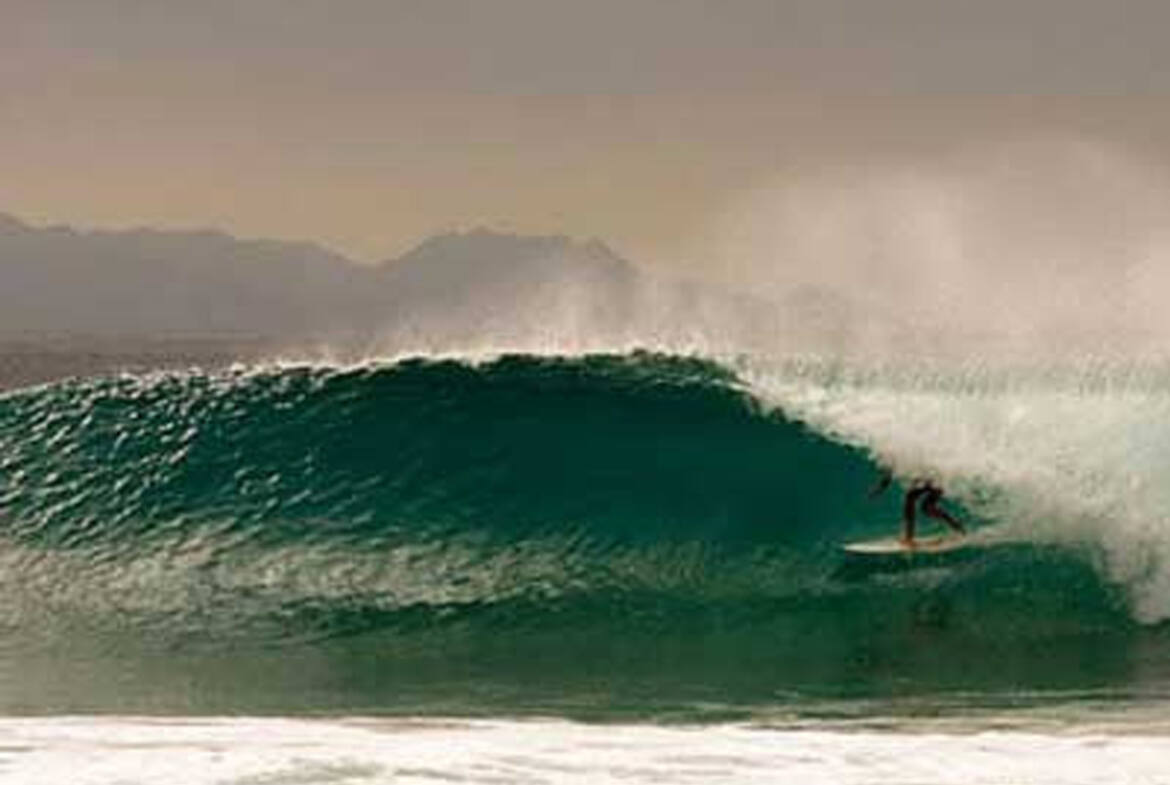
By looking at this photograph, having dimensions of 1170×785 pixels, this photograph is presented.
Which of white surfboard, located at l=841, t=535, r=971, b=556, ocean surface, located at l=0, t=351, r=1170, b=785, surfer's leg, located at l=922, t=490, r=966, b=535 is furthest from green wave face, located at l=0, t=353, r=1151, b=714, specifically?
surfer's leg, located at l=922, t=490, r=966, b=535

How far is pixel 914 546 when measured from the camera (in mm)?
16766

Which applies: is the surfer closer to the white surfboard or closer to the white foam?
the white surfboard

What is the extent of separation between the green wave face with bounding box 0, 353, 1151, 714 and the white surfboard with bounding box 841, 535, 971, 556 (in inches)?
8.1

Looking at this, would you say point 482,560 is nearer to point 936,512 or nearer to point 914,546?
point 914,546

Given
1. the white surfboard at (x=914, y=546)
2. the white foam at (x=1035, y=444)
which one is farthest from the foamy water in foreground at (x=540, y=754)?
the white surfboard at (x=914, y=546)

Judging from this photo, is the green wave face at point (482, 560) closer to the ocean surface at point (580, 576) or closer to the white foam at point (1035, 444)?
the ocean surface at point (580, 576)

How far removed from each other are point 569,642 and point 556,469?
4.89 metres

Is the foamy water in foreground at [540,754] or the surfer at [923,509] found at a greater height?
the surfer at [923,509]

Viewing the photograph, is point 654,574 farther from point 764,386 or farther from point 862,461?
point 764,386

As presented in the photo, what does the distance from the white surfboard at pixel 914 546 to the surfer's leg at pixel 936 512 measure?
6.9 inches

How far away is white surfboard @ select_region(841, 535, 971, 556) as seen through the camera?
54.8 ft

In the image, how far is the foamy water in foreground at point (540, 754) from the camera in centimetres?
930

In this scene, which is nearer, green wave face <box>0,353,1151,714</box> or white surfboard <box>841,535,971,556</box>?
green wave face <box>0,353,1151,714</box>

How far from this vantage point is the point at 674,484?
1888 cm
